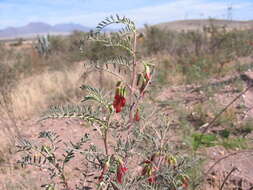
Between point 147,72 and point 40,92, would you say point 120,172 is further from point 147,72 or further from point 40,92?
point 40,92

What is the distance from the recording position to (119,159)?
46.8 inches

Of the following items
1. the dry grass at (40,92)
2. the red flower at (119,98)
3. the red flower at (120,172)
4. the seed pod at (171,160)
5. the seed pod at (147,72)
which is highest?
the seed pod at (147,72)

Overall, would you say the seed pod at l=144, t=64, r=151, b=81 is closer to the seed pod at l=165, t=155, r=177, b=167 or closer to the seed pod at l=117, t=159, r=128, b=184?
the seed pod at l=117, t=159, r=128, b=184

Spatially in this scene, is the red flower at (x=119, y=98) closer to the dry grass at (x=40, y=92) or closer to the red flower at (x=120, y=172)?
the red flower at (x=120, y=172)

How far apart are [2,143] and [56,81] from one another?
3.39 metres

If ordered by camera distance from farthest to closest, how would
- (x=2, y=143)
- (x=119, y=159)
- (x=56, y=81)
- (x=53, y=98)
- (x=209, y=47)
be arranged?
(x=209, y=47) → (x=56, y=81) → (x=53, y=98) → (x=2, y=143) → (x=119, y=159)

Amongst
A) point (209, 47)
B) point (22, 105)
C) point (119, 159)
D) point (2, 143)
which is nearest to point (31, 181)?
point (2, 143)

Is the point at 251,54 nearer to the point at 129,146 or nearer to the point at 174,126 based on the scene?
the point at 174,126

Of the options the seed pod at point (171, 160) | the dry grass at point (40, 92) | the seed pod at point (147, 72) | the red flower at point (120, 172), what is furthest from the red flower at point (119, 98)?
the dry grass at point (40, 92)

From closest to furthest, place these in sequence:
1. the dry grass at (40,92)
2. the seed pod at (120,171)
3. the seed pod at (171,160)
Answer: the seed pod at (120,171), the seed pod at (171,160), the dry grass at (40,92)

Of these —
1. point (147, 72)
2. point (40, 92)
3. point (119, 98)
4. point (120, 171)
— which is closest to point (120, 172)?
point (120, 171)

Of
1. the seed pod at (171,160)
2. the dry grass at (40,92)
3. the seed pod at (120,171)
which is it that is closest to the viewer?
the seed pod at (120,171)

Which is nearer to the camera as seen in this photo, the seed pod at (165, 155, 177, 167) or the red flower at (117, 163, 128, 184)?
the red flower at (117, 163, 128, 184)

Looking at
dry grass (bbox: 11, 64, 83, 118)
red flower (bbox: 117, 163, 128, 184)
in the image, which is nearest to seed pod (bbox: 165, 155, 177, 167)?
red flower (bbox: 117, 163, 128, 184)
